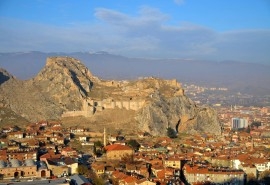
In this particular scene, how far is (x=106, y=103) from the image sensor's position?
4075 cm

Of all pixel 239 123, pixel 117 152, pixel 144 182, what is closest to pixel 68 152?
pixel 117 152

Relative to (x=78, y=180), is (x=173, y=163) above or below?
below

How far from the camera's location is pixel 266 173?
2708cm

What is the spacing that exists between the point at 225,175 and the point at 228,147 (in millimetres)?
10486

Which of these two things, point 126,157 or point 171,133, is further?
point 171,133

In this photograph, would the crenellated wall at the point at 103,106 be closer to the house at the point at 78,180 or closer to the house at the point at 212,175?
the house at the point at 212,175

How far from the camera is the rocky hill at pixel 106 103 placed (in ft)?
128

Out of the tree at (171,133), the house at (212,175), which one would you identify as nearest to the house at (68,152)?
the house at (212,175)

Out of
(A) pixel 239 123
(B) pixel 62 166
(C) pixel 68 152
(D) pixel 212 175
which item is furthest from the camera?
(A) pixel 239 123

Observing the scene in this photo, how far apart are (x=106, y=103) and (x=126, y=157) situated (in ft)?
45.2

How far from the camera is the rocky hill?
3891cm

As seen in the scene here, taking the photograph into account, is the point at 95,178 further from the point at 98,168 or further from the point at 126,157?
the point at 126,157

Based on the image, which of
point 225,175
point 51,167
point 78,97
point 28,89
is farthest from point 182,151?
point 28,89

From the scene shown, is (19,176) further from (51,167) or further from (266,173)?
A: (266,173)
